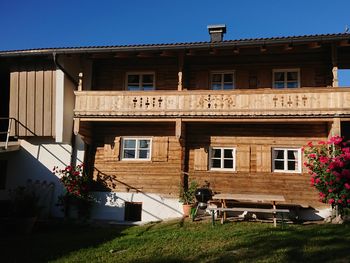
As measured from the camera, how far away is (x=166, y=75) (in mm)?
17047

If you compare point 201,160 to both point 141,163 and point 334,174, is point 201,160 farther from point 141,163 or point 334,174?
point 334,174

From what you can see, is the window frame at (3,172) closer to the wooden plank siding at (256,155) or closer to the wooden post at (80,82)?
the wooden post at (80,82)

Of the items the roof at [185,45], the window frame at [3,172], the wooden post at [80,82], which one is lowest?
the window frame at [3,172]

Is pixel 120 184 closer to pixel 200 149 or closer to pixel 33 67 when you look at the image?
pixel 200 149

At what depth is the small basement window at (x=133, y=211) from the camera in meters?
16.3

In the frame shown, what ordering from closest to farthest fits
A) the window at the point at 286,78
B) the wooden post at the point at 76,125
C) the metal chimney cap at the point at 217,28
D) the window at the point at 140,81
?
the wooden post at the point at 76,125, the window at the point at 286,78, the window at the point at 140,81, the metal chimney cap at the point at 217,28

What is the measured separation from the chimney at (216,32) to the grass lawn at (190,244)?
9.56 metres

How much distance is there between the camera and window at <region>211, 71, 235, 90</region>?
653 inches

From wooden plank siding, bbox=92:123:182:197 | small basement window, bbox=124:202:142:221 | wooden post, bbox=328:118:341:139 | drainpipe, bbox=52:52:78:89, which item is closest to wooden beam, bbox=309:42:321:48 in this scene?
wooden post, bbox=328:118:341:139

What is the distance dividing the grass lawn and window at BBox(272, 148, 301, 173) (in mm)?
3340

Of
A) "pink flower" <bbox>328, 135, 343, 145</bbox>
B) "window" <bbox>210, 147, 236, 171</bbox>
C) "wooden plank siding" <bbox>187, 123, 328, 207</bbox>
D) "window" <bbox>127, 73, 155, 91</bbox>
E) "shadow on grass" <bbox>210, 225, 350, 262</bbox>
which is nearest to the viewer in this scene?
"shadow on grass" <bbox>210, 225, 350, 262</bbox>

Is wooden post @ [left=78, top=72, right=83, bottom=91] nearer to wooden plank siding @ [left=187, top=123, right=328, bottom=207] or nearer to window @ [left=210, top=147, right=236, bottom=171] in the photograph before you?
wooden plank siding @ [left=187, top=123, right=328, bottom=207]

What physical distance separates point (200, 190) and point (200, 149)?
193cm

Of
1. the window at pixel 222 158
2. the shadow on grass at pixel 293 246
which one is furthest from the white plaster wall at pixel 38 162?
the shadow on grass at pixel 293 246
